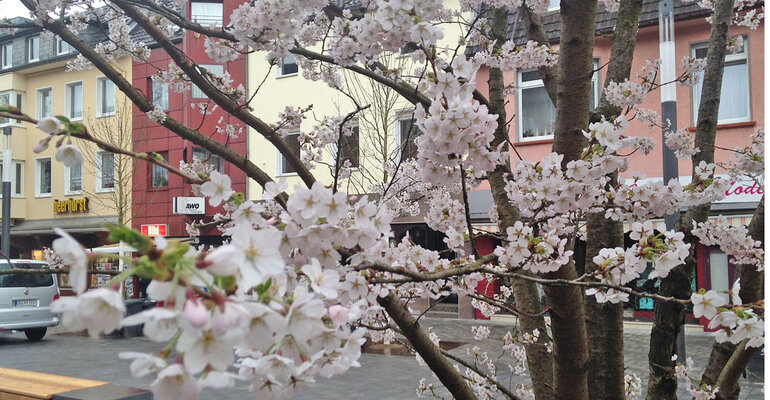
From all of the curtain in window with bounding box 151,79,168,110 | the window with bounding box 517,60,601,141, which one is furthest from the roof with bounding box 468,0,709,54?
the curtain in window with bounding box 151,79,168,110

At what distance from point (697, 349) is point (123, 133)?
56.9 feet

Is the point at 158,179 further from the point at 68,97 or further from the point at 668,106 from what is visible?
the point at 668,106

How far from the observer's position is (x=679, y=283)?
320 centimetres

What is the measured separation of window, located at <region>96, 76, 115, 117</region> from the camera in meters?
21.7

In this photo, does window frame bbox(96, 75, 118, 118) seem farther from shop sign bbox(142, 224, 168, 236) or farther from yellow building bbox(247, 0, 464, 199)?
yellow building bbox(247, 0, 464, 199)

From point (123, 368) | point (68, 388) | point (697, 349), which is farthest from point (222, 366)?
point (697, 349)

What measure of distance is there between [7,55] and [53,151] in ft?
20.7

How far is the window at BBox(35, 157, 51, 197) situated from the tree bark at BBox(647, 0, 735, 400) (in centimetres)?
2462

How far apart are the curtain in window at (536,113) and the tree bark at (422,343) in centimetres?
1241

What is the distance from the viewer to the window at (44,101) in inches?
912

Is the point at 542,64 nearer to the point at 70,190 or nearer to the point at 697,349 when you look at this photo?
the point at 697,349

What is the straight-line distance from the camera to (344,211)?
1383 millimetres

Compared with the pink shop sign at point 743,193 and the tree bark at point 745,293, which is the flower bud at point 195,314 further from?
the pink shop sign at point 743,193

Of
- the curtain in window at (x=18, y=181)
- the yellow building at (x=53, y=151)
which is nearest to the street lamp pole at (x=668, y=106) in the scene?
the yellow building at (x=53, y=151)
